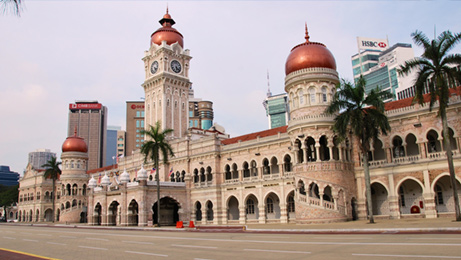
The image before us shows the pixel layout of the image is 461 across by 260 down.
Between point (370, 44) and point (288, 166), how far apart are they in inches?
4629

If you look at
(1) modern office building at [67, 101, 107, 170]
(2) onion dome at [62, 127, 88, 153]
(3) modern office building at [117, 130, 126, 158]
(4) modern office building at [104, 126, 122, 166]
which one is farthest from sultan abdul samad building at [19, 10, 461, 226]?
(4) modern office building at [104, 126, 122, 166]

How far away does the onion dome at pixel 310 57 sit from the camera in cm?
3419

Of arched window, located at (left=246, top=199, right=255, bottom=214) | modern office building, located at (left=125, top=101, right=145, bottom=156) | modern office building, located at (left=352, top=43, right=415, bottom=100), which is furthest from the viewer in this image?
modern office building, located at (left=125, top=101, right=145, bottom=156)

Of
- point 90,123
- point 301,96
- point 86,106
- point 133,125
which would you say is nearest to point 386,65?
point 133,125

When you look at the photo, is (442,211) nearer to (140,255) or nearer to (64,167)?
(140,255)

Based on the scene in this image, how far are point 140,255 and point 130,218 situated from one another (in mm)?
31368

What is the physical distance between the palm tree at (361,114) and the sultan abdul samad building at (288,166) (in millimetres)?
3157

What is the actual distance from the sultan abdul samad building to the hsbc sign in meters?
101

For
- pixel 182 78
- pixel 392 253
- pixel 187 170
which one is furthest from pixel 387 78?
pixel 392 253

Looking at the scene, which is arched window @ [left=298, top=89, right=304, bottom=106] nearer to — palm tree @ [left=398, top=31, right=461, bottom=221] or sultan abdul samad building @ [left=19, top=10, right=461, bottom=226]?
sultan abdul samad building @ [left=19, top=10, right=461, bottom=226]

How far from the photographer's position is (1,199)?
303 feet

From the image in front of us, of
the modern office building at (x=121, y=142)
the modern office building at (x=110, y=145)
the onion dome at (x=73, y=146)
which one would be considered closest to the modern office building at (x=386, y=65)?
the onion dome at (x=73, y=146)

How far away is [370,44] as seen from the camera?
142500mm

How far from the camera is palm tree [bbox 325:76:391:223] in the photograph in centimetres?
2897
